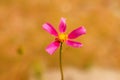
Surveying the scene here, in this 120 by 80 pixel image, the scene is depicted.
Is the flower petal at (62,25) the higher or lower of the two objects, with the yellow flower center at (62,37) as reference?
higher

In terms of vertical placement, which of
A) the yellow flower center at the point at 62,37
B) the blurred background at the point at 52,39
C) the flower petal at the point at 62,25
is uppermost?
the blurred background at the point at 52,39

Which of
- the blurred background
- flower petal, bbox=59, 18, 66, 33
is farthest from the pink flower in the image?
the blurred background

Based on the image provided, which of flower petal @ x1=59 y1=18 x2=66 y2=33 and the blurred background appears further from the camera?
the blurred background

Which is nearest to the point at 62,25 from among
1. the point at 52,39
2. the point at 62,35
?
the point at 62,35

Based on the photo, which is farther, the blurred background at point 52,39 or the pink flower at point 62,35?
the blurred background at point 52,39

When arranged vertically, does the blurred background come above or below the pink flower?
above

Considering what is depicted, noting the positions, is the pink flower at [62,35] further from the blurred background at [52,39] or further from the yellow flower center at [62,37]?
the blurred background at [52,39]

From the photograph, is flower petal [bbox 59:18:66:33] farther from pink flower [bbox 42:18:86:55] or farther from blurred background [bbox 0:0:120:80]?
blurred background [bbox 0:0:120:80]

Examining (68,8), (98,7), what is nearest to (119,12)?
(98,7)

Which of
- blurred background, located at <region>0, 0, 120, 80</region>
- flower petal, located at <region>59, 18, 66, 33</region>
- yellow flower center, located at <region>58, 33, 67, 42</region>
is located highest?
blurred background, located at <region>0, 0, 120, 80</region>

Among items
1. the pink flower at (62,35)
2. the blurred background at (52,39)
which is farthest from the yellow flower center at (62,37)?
the blurred background at (52,39)
